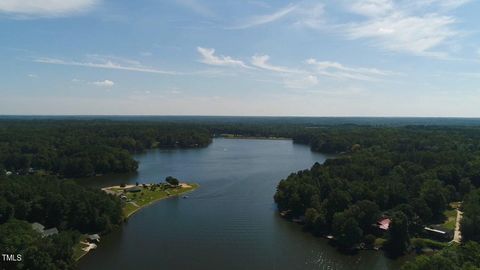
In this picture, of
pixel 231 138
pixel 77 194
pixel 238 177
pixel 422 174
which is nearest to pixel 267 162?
pixel 238 177

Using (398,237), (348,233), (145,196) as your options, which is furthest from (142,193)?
(398,237)

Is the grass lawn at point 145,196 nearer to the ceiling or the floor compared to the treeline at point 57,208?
nearer to the floor

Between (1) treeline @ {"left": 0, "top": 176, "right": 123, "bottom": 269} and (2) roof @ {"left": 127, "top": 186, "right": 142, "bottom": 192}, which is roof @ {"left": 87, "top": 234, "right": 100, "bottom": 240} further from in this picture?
(2) roof @ {"left": 127, "top": 186, "right": 142, "bottom": 192}

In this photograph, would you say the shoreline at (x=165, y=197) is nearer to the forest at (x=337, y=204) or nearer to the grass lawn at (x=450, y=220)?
the forest at (x=337, y=204)

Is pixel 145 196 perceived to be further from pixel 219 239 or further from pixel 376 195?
pixel 376 195

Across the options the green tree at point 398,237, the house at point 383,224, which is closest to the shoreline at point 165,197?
the house at point 383,224

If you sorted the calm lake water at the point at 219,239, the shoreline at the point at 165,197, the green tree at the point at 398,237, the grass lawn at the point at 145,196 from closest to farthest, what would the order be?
the calm lake water at the point at 219,239, the green tree at the point at 398,237, the shoreline at the point at 165,197, the grass lawn at the point at 145,196

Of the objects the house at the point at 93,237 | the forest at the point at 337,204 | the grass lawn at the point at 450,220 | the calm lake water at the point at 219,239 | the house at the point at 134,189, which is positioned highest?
the forest at the point at 337,204

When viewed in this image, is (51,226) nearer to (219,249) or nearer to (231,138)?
(219,249)
